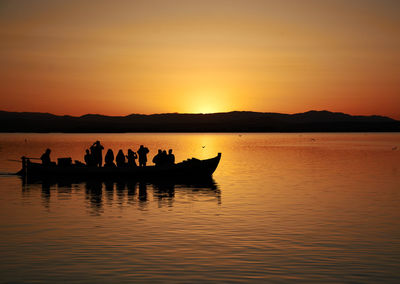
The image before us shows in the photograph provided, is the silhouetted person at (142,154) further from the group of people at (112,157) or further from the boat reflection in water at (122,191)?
the boat reflection in water at (122,191)

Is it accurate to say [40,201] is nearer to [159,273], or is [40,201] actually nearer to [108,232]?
[108,232]

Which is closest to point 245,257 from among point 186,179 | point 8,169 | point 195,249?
point 195,249

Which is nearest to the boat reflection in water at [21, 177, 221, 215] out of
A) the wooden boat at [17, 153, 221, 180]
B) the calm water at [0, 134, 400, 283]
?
the calm water at [0, 134, 400, 283]

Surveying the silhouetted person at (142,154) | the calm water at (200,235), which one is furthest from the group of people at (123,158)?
the calm water at (200,235)

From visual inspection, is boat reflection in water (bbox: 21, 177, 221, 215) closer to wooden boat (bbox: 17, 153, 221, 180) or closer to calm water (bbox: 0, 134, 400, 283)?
calm water (bbox: 0, 134, 400, 283)

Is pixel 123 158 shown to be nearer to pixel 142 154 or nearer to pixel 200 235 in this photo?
pixel 142 154

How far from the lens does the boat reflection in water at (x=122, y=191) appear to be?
27377 millimetres

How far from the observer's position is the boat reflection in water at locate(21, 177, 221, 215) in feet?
89.8

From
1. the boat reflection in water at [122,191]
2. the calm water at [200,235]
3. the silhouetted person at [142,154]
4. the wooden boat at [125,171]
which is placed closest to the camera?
the calm water at [200,235]

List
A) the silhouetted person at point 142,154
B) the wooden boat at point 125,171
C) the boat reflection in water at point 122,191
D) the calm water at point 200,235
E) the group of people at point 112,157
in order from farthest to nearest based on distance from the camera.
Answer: the silhouetted person at point 142,154 → the group of people at point 112,157 → the wooden boat at point 125,171 → the boat reflection in water at point 122,191 → the calm water at point 200,235

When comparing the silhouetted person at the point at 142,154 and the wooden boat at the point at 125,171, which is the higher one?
the silhouetted person at the point at 142,154

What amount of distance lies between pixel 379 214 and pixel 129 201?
1240 cm

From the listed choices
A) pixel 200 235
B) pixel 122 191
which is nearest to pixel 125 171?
pixel 122 191

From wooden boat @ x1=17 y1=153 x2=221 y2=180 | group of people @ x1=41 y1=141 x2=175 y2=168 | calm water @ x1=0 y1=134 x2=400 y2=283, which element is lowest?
calm water @ x1=0 y1=134 x2=400 y2=283
